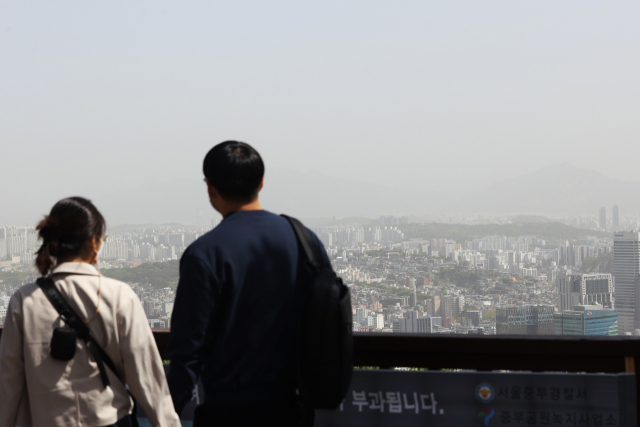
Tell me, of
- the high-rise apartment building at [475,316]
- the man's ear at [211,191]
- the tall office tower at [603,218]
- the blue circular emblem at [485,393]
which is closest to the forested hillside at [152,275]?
the blue circular emblem at [485,393]

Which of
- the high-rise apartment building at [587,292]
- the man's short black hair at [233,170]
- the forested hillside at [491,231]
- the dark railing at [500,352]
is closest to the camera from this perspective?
the man's short black hair at [233,170]

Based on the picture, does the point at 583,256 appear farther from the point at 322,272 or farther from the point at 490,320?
the point at 322,272

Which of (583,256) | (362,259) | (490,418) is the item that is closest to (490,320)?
(362,259)

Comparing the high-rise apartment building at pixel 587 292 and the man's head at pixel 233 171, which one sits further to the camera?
the high-rise apartment building at pixel 587 292

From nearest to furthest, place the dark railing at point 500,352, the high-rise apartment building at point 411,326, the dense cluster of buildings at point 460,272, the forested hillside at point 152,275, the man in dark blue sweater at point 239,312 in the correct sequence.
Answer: the man in dark blue sweater at point 239,312 < the dark railing at point 500,352 < the high-rise apartment building at point 411,326 < the forested hillside at point 152,275 < the dense cluster of buildings at point 460,272

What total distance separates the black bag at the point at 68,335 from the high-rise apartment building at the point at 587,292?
63.6 ft

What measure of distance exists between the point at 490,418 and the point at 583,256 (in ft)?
111

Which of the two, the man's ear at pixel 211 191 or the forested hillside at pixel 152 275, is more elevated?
the man's ear at pixel 211 191

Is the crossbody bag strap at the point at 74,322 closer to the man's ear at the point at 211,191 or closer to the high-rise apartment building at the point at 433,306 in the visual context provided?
the man's ear at the point at 211,191

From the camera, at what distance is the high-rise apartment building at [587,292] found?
19913 millimetres

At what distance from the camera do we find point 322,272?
1.38m

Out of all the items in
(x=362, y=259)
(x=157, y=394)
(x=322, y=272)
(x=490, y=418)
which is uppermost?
(x=322, y=272)

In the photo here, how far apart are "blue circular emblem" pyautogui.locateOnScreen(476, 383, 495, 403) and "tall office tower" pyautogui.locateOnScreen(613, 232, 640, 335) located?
56.0ft

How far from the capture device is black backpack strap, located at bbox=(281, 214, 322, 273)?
4.54 ft
